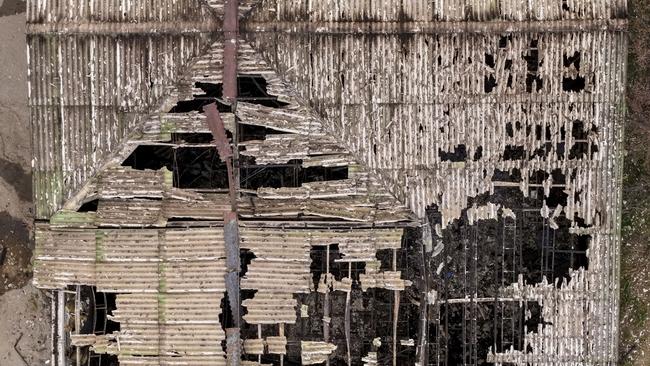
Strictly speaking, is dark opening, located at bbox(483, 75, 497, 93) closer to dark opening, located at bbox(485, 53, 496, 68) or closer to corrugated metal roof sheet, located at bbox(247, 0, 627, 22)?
dark opening, located at bbox(485, 53, 496, 68)

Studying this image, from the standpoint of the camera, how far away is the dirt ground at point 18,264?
1992 cm

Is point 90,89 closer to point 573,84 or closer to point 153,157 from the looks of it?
point 153,157

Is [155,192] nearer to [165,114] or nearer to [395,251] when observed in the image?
[165,114]

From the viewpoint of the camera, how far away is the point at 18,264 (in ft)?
65.9

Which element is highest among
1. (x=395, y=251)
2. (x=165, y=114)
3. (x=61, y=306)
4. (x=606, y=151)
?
(x=165, y=114)

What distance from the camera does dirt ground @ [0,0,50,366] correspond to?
19.9 meters

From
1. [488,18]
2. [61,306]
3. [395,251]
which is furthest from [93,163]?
[488,18]

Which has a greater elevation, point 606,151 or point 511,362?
point 606,151

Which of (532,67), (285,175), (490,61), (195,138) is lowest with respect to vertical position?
(285,175)

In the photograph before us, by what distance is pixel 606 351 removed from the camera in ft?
55.7

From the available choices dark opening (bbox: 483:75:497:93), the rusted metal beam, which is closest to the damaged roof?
dark opening (bbox: 483:75:497:93)

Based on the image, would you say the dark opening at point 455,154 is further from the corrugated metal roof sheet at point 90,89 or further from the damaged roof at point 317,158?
the corrugated metal roof sheet at point 90,89

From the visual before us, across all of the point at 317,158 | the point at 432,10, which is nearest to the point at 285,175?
the point at 317,158

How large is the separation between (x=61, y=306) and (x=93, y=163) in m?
4.03
